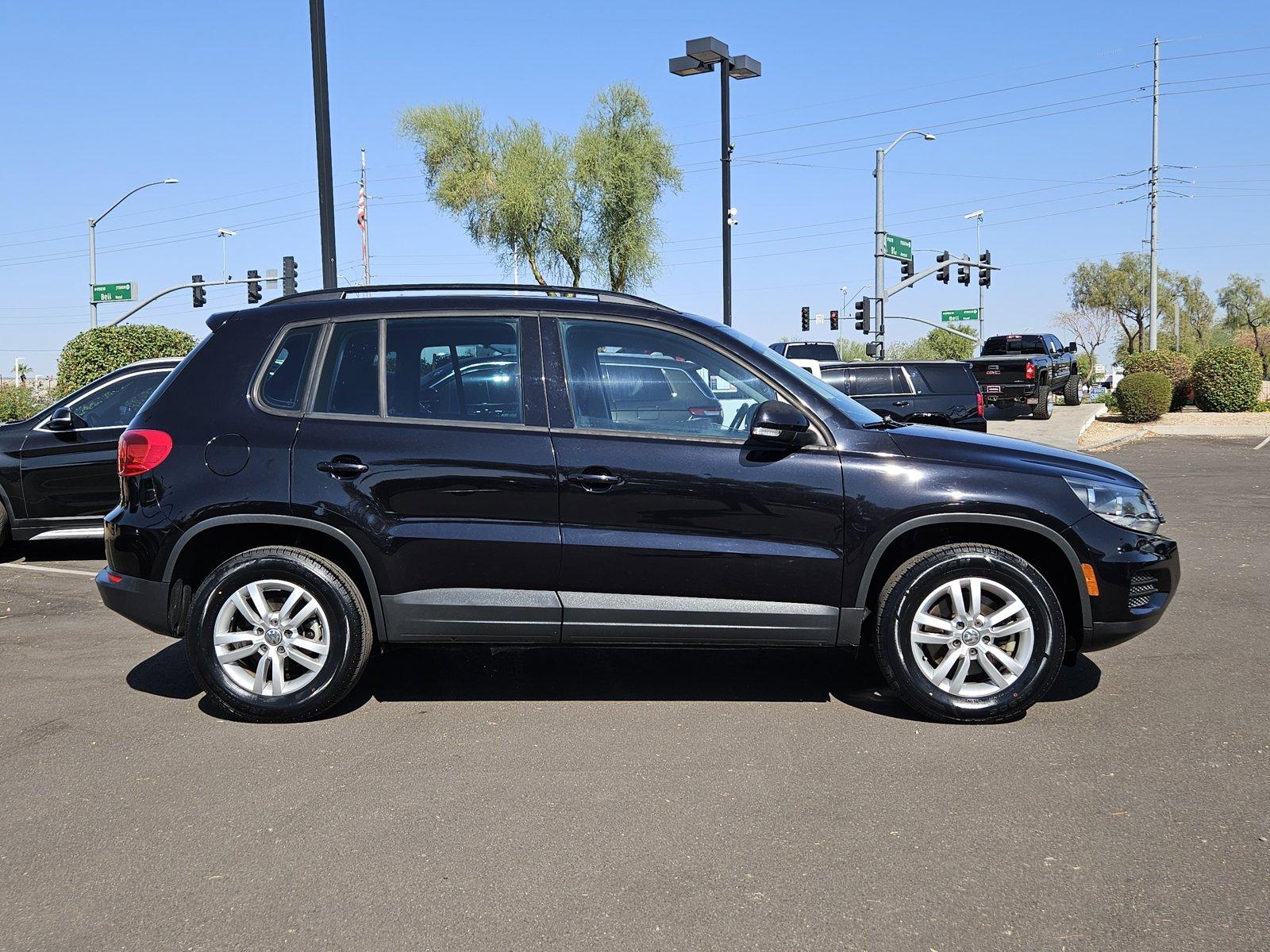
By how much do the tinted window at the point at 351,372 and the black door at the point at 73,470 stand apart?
15.9ft

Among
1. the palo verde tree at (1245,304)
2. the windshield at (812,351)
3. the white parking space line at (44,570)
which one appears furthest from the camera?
the palo verde tree at (1245,304)

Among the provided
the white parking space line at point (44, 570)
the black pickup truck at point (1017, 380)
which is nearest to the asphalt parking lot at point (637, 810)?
the white parking space line at point (44, 570)

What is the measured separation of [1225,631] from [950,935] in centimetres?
443

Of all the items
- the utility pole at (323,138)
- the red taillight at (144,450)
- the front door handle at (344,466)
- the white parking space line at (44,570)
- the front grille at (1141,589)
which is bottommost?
the white parking space line at (44,570)

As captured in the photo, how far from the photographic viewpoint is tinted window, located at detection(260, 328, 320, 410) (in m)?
5.34

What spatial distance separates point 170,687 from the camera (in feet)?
19.5

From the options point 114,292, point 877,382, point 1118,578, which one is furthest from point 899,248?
point 1118,578

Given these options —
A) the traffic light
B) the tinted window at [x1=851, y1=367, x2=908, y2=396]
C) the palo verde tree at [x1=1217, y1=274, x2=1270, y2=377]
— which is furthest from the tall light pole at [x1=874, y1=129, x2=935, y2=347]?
the palo verde tree at [x1=1217, y1=274, x2=1270, y2=377]

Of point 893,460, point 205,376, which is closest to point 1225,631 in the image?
point 893,460

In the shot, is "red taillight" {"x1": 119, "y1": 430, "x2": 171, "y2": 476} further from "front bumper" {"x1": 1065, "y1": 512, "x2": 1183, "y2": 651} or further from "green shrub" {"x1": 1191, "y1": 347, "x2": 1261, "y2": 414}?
"green shrub" {"x1": 1191, "y1": 347, "x2": 1261, "y2": 414}

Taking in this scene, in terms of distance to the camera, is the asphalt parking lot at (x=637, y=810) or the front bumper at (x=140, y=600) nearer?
the asphalt parking lot at (x=637, y=810)

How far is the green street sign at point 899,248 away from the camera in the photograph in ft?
125

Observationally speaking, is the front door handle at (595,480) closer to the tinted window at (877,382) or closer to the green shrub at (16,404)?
the tinted window at (877,382)

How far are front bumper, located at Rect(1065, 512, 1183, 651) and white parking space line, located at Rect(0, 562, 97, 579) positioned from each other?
7443mm
